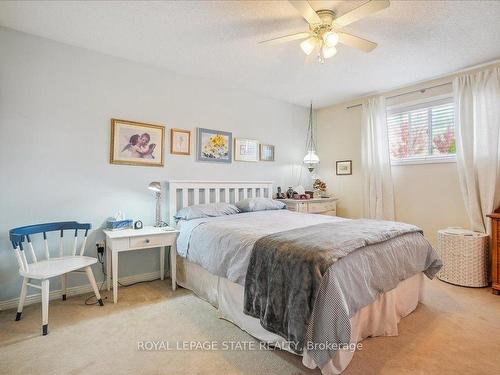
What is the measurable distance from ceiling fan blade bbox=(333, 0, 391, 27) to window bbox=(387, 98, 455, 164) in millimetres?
2454

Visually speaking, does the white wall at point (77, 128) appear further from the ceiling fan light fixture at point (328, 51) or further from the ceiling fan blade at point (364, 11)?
the ceiling fan blade at point (364, 11)

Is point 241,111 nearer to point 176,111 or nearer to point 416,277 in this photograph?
point 176,111

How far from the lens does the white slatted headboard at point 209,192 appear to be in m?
3.30

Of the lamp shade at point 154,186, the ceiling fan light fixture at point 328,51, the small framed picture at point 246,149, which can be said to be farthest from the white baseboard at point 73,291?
the ceiling fan light fixture at point 328,51

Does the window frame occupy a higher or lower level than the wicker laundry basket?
higher

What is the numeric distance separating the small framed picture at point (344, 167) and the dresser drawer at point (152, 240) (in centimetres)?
320

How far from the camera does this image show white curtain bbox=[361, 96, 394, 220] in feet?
13.2

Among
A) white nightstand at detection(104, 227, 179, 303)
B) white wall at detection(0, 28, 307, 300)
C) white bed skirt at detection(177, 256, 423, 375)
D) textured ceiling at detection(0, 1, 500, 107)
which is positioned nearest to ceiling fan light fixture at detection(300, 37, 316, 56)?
textured ceiling at detection(0, 1, 500, 107)

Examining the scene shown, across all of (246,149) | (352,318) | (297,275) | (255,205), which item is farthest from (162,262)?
(352,318)

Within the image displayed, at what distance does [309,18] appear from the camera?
198 cm

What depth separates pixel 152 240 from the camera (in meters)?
2.76

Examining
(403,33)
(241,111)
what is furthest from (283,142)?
(403,33)

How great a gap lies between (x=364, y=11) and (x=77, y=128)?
281cm

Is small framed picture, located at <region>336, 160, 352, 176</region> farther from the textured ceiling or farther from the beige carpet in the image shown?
the beige carpet
